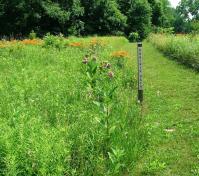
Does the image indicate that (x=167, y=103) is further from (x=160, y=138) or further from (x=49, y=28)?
(x=49, y=28)

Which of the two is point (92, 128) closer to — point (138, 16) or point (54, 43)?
point (54, 43)

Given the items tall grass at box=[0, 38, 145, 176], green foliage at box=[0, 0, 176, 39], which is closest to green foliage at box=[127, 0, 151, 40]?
green foliage at box=[0, 0, 176, 39]

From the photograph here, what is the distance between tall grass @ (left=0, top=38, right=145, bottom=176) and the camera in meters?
4.02

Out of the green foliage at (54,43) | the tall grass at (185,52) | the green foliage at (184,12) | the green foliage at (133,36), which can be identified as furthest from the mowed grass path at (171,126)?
the green foliage at (184,12)

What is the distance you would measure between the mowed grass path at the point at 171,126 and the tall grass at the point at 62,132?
0.90ft

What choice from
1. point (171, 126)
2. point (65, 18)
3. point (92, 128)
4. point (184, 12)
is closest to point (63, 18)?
point (65, 18)

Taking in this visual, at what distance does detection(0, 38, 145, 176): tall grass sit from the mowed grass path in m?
0.27

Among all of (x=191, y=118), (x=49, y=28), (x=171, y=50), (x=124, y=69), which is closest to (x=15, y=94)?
(x=191, y=118)

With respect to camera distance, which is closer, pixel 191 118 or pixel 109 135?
pixel 109 135

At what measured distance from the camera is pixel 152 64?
54.2 ft

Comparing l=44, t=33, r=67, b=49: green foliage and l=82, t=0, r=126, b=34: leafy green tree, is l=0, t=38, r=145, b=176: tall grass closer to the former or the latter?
l=44, t=33, r=67, b=49: green foliage

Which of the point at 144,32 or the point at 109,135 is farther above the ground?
the point at 109,135

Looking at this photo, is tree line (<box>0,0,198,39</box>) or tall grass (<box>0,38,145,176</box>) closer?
tall grass (<box>0,38,145,176</box>)

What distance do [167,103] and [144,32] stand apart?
145ft
